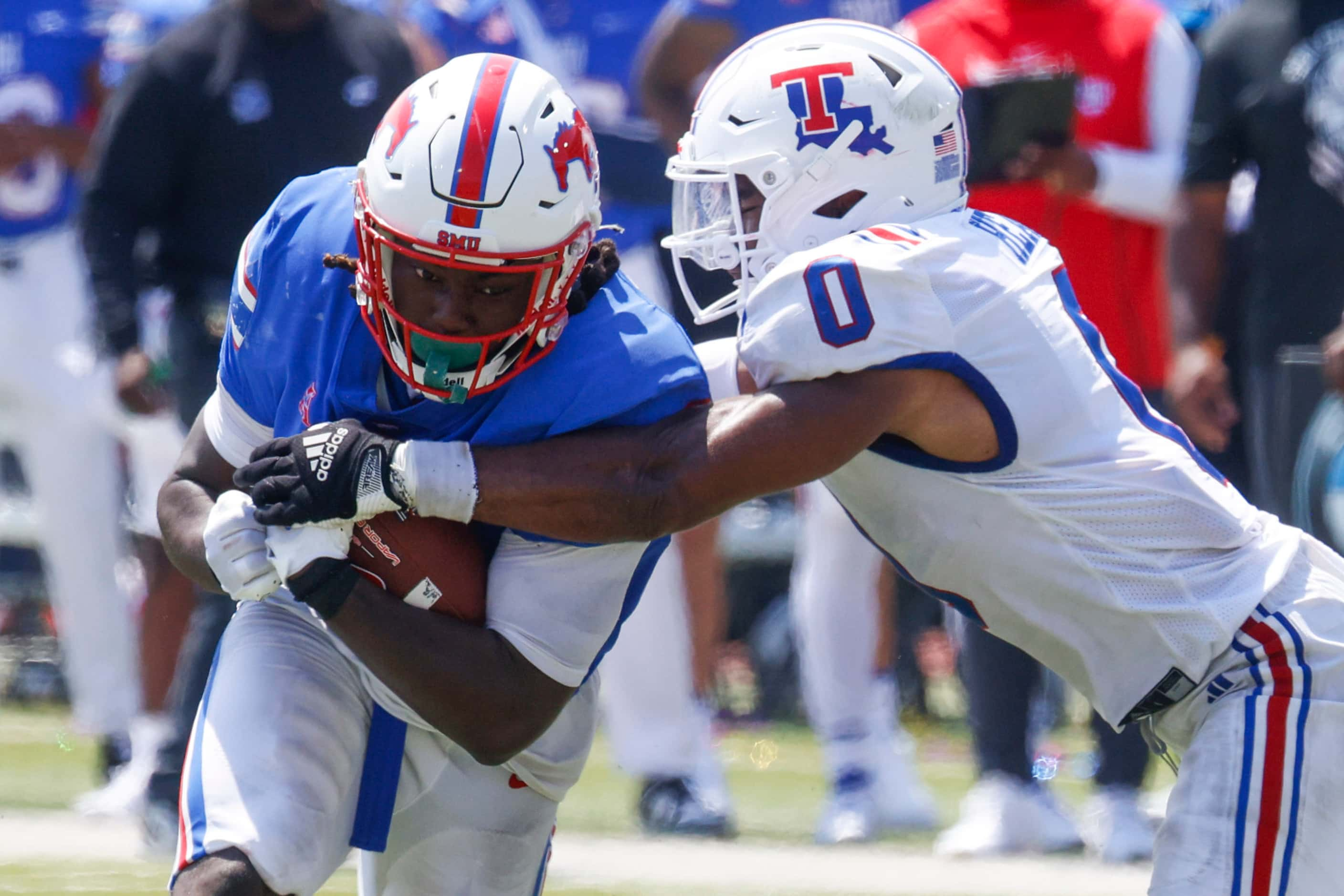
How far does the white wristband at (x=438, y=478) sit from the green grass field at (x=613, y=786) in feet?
5.85

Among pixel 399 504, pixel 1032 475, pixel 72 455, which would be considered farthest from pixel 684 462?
pixel 72 455

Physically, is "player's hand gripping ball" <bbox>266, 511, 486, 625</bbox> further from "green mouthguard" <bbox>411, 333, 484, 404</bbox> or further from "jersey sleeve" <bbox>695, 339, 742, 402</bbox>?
"jersey sleeve" <bbox>695, 339, 742, 402</bbox>

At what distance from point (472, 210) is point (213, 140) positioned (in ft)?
7.87

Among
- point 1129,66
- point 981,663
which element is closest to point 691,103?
point 1129,66

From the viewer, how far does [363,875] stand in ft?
10.5

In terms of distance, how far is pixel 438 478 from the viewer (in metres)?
2.74

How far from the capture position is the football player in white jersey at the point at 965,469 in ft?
9.01

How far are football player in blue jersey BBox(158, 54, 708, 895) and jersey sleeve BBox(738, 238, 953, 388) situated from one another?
7.1 inches

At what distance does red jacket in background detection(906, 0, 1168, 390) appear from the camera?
5055 millimetres

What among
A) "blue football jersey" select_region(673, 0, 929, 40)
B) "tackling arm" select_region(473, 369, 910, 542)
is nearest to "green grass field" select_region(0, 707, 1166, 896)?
"tackling arm" select_region(473, 369, 910, 542)

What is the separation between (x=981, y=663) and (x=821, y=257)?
2.36 m

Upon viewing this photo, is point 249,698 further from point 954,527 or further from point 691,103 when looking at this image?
point 691,103

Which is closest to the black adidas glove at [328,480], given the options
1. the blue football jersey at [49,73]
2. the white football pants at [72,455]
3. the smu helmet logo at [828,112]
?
the smu helmet logo at [828,112]

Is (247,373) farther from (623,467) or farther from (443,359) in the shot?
(623,467)
